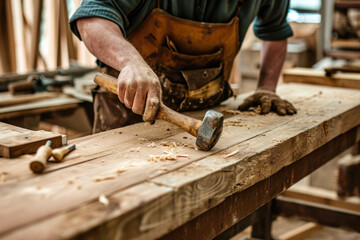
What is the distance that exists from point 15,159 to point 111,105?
0.98m

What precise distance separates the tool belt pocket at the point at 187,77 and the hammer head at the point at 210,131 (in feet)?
2.22

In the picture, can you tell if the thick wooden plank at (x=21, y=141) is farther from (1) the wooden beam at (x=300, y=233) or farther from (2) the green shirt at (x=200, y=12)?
(1) the wooden beam at (x=300, y=233)

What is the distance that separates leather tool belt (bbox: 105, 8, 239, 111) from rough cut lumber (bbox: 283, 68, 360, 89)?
1.14 meters

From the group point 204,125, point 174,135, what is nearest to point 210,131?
point 204,125

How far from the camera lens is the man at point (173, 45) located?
1.67 m

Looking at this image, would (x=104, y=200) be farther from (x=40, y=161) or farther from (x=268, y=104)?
(x=268, y=104)

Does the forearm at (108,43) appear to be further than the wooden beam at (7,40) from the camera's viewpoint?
No

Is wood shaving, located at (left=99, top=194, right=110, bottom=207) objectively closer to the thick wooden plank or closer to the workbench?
the workbench

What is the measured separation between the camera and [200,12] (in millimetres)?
2057

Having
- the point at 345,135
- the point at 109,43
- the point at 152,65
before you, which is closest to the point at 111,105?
the point at 152,65

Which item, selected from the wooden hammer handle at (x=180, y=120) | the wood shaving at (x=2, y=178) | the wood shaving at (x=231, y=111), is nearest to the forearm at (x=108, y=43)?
the wooden hammer handle at (x=180, y=120)

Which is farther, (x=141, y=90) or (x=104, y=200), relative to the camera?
(x=141, y=90)

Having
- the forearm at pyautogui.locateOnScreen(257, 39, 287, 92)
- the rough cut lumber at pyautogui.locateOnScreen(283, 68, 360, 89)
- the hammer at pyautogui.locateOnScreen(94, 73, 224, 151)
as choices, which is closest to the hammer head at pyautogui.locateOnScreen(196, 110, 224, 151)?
the hammer at pyautogui.locateOnScreen(94, 73, 224, 151)

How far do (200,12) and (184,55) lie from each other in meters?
0.24
